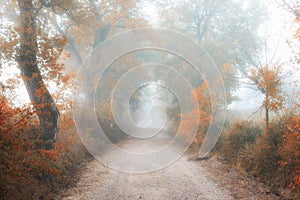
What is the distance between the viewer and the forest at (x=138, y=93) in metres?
6.64

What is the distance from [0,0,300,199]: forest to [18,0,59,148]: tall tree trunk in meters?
0.04

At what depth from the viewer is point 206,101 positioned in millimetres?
13281

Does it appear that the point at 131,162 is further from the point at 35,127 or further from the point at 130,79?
the point at 130,79

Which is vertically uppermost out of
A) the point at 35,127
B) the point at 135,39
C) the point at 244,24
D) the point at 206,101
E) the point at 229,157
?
the point at 244,24

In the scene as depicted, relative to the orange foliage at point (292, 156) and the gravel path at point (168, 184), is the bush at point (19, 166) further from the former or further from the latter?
the orange foliage at point (292, 156)

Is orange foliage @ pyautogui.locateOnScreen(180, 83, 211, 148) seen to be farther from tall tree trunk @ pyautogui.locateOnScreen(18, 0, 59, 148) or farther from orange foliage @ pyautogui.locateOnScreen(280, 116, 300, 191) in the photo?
tall tree trunk @ pyautogui.locateOnScreen(18, 0, 59, 148)

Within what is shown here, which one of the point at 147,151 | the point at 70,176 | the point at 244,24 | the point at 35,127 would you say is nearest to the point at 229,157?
the point at 147,151

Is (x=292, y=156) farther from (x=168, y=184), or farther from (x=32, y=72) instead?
(x=32, y=72)

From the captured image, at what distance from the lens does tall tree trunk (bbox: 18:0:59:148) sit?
7.96 meters

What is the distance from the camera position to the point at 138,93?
946 inches

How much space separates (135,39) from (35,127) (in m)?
13.6

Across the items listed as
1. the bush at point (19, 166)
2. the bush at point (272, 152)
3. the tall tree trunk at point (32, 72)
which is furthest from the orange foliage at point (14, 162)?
the bush at point (272, 152)

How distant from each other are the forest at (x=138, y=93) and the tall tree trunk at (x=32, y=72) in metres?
0.04

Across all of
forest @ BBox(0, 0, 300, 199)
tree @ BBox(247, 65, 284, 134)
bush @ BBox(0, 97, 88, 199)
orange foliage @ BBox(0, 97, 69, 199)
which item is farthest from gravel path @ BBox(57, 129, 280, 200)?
tree @ BBox(247, 65, 284, 134)
